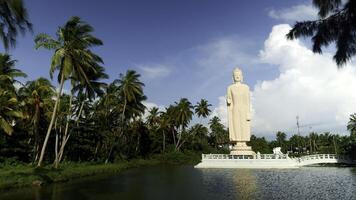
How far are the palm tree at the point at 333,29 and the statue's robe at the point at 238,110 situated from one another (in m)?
43.6

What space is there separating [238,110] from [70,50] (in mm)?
28878

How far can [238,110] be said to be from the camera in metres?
53.2

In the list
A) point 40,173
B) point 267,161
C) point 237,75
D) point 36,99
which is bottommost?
point 40,173

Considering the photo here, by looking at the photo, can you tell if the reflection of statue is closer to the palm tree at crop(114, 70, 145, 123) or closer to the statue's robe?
the statue's robe

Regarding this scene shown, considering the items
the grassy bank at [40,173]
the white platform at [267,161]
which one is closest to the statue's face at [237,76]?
the white platform at [267,161]

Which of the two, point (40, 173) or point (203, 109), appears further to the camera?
point (203, 109)

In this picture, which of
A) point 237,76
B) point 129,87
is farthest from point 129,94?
point 237,76

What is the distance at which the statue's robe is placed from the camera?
52031mm

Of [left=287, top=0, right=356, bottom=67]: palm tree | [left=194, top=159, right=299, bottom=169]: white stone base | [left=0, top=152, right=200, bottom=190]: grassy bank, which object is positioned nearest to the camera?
[left=287, top=0, right=356, bottom=67]: palm tree

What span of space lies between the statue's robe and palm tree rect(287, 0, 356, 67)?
43.6 meters

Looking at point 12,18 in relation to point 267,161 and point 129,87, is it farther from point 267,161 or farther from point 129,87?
point 129,87

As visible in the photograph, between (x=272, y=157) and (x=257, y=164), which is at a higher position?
(x=272, y=157)

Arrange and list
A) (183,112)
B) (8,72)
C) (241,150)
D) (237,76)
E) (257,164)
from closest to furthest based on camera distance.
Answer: (8,72)
(257,164)
(241,150)
(237,76)
(183,112)

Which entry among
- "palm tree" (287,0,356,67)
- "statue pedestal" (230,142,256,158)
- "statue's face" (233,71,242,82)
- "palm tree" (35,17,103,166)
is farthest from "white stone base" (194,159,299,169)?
"palm tree" (287,0,356,67)
